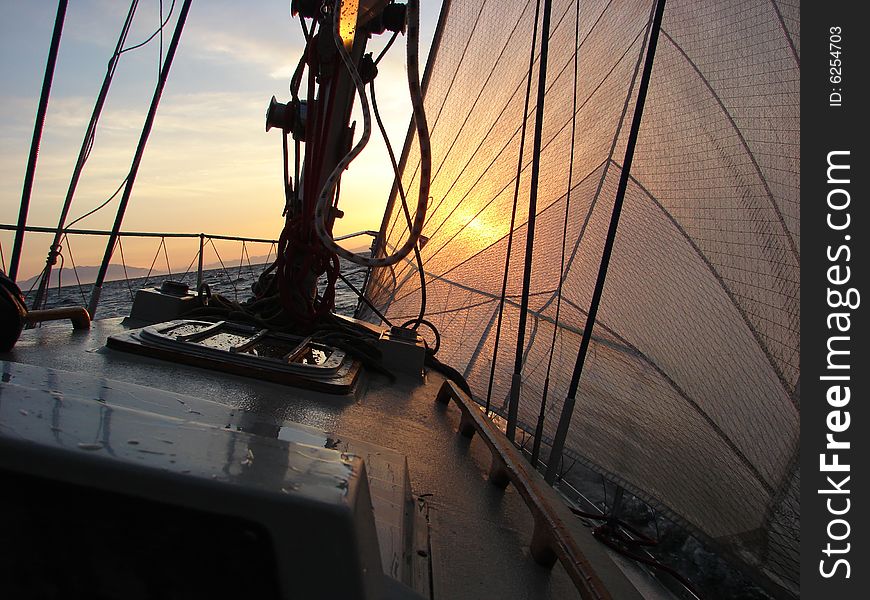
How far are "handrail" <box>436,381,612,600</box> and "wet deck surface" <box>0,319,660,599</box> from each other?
3 centimetres

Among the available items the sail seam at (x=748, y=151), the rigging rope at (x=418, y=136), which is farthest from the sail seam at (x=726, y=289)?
the rigging rope at (x=418, y=136)

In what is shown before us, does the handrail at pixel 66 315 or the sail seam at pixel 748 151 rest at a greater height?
the sail seam at pixel 748 151

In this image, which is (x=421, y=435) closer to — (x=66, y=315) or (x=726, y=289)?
(x=726, y=289)

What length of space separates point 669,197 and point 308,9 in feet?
7.74

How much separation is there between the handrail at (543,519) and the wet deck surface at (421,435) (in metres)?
0.03

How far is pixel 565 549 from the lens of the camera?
1044 mm

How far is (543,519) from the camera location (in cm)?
116

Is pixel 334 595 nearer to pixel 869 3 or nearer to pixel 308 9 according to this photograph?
pixel 869 3

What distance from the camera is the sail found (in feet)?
7.30

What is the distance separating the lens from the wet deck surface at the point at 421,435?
122 centimetres

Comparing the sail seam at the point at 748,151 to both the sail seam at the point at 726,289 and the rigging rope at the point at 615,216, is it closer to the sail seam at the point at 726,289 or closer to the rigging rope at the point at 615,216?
the sail seam at the point at 726,289

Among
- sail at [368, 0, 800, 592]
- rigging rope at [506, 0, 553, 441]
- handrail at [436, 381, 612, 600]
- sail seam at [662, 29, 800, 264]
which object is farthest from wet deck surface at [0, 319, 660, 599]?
sail seam at [662, 29, 800, 264]

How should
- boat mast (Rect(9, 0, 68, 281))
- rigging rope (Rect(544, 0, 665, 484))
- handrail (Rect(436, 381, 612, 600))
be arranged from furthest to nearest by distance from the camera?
boat mast (Rect(9, 0, 68, 281))
rigging rope (Rect(544, 0, 665, 484))
handrail (Rect(436, 381, 612, 600))

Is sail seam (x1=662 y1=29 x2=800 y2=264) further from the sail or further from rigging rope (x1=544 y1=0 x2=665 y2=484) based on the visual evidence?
rigging rope (x1=544 y1=0 x2=665 y2=484)
